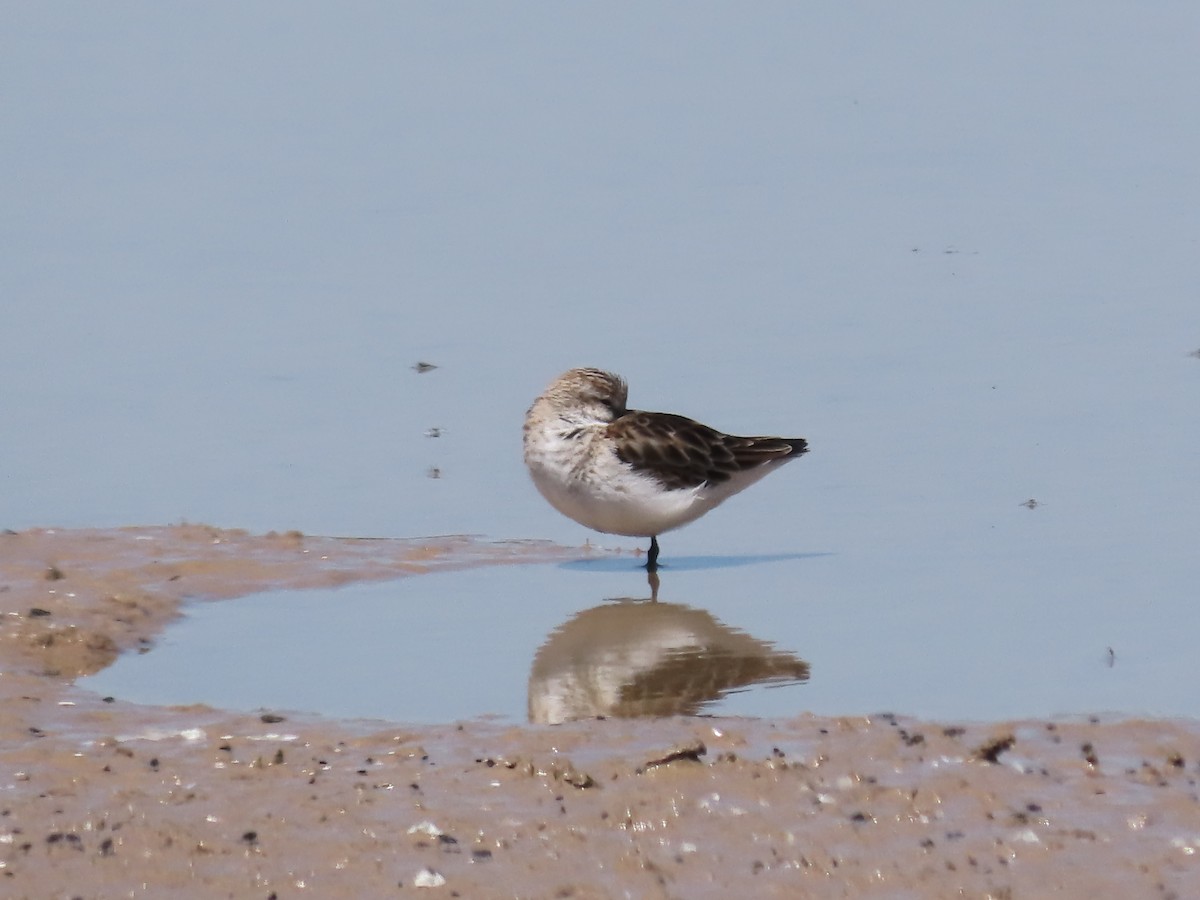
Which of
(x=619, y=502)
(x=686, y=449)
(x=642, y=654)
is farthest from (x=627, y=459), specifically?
(x=642, y=654)

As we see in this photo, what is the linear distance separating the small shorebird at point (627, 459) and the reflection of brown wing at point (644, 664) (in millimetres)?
803

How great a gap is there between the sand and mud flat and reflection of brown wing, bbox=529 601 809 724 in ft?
1.81

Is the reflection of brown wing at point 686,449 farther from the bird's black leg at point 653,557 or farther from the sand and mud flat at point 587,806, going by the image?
the sand and mud flat at point 587,806

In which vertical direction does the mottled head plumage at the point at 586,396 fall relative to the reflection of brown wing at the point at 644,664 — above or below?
above

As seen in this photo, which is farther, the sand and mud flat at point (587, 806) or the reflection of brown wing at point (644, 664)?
the reflection of brown wing at point (644, 664)

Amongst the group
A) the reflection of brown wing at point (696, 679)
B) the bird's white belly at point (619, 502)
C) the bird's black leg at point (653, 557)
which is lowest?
the reflection of brown wing at point (696, 679)

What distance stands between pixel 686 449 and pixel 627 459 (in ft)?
1.09

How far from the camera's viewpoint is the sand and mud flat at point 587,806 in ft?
20.0

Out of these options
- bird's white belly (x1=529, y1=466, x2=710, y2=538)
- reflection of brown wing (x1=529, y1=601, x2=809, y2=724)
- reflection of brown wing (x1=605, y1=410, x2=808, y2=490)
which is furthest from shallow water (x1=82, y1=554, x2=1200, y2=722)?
reflection of brown wing (x1=605, y1=410, x2=808, y2=490)

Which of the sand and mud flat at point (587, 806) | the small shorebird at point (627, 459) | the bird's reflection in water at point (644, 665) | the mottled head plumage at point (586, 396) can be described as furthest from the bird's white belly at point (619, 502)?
the sand and mud flat at point (587, 806)

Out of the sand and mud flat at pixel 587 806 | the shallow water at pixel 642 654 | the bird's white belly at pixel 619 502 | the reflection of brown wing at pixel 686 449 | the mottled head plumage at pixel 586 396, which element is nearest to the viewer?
the sand and mud flat at pixel 587 806

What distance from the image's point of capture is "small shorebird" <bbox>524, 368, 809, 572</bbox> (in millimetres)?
10289

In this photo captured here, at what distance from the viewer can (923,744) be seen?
7.18m

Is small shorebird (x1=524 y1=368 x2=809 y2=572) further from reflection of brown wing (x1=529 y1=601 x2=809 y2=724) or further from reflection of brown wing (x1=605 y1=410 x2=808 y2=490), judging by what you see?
reflection of brown wing (x1=529 y1=601 x2=809 y2=724)
